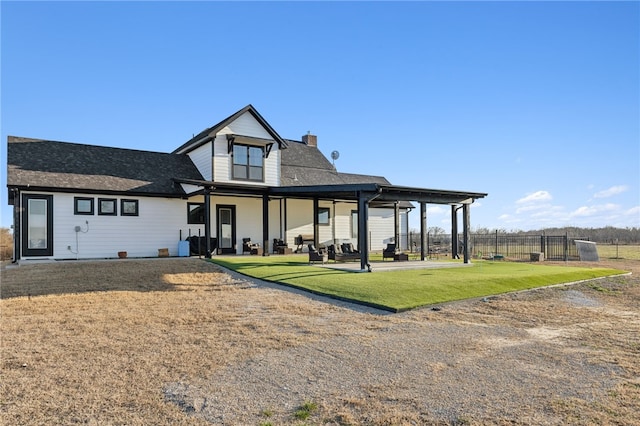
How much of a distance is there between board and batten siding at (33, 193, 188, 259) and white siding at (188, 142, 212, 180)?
225 centimetres

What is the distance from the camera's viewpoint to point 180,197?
2039 centimetres

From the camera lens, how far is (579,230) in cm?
5397

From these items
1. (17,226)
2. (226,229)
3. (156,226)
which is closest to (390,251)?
(226,229)

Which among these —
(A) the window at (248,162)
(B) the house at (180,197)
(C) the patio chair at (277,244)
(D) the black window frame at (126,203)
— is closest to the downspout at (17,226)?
(B) the house at (180,197)

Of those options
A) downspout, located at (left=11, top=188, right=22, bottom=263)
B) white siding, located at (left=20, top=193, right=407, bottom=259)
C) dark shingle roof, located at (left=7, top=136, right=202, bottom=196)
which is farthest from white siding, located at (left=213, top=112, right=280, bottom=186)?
downspout, located at (left=11, top=188, right=22, bottom=263)

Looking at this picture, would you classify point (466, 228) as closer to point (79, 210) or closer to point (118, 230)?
point (118, 230)

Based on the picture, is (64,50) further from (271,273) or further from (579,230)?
(579,230)

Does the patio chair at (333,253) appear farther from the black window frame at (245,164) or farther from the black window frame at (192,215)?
the black window frame at (192,215)

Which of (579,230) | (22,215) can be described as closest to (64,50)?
(22,215)

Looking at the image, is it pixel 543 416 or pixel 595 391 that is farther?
pixel 595 391

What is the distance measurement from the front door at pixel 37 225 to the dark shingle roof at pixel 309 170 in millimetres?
11242

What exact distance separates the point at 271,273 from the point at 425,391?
982cm

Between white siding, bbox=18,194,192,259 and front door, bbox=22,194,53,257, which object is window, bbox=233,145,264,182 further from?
front door, bbox=22,194,53,257

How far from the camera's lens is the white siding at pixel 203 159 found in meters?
22.0
